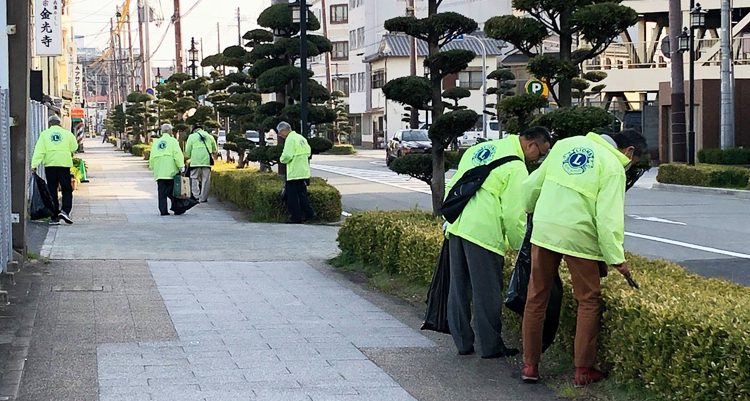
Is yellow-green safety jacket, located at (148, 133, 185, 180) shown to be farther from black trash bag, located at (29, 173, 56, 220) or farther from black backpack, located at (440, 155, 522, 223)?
black backpack, located at (440, 155, 522, 223)

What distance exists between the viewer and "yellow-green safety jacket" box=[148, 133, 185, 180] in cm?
2056

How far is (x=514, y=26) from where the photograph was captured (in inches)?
522

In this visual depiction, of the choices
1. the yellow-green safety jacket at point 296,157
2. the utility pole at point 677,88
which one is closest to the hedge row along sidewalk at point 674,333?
the yellow-green safety jacket at point 296,157

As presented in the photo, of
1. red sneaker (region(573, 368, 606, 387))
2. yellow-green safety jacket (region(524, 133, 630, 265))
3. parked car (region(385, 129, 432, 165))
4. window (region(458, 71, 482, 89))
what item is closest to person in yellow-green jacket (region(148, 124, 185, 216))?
yellow-green safety jacket (region(524, 133, 630, 265))

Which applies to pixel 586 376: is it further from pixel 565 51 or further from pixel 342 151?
pixel 342 151

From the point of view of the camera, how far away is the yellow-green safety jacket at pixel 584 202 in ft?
20.9

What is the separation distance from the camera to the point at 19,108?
1301cm

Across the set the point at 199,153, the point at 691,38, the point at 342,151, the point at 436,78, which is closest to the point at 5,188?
the point at 436,78

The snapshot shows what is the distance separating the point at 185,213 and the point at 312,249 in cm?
693

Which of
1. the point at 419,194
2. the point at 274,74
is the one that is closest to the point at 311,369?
the point at 274,74

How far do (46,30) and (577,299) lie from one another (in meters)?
23.1

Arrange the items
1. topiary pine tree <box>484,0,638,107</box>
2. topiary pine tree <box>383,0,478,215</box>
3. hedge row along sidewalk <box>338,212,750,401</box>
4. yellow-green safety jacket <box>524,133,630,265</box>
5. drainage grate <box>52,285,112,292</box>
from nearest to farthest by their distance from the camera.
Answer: hedge row along sidewalk <box>338,212,750,401</box>, yellow-green safety jacket <box>524,133,630,265</box>, drainage grate <box>52,285,112,292</box>, topiary pine tree <box>484,0,638,107</box>, topiary pine tree <box>383,0,478,215</box>

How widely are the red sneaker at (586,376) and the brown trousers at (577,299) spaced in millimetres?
31

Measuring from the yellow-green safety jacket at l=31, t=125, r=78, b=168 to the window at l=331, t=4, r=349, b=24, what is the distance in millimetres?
80218
